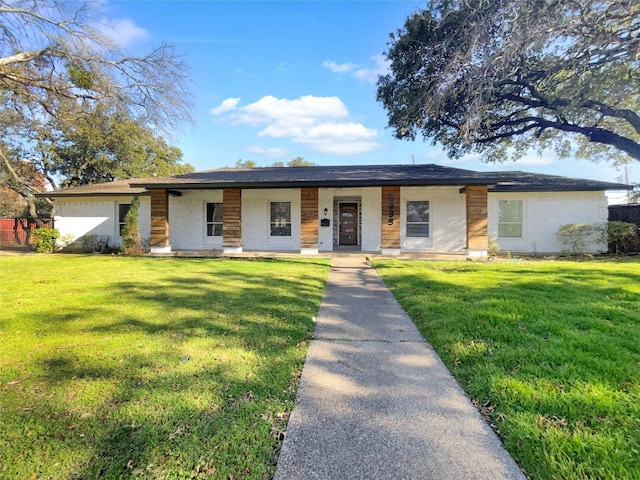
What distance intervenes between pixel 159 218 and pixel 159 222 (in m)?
0.16

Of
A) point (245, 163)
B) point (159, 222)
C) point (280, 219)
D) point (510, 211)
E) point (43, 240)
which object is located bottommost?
point (43, 240)

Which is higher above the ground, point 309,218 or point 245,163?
point 245,163

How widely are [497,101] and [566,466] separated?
13971mm

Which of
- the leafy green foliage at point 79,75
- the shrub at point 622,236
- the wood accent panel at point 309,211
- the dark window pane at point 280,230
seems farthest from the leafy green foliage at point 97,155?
the shrub at point 622,236

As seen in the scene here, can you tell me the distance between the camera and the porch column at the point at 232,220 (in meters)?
12.7

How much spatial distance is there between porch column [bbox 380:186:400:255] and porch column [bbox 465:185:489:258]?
2.47 meters

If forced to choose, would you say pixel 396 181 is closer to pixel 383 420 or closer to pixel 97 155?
pixel 383 420

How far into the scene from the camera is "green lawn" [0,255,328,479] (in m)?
1.84

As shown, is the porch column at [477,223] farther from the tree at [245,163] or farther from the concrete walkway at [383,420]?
the tree at [245,163]

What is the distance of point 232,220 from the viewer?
12789mm

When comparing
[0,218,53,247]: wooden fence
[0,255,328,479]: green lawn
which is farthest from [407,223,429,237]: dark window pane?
[0,218,53,247]: wooden fence

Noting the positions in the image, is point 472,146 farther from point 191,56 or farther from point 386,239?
point 191,56

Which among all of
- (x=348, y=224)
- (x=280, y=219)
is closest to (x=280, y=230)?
(x=280, y=219)

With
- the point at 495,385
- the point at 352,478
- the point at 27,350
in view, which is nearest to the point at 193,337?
the point at 27,350
